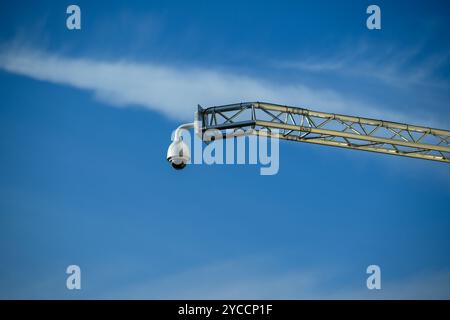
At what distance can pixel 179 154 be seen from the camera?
2142 cm

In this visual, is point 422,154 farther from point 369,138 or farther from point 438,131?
point 369,138

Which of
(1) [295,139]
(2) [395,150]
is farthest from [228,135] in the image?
(2) [395,150]

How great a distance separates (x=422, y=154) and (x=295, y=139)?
18.9 feet

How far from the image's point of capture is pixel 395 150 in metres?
27.9

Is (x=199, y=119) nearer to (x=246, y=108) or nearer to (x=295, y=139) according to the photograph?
Answer: (x=246, y=108)

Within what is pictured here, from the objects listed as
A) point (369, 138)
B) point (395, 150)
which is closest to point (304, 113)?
point (369, 138)

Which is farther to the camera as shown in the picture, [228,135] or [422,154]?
[422,154]

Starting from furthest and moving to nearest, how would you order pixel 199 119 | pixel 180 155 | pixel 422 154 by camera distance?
pixel 422 154 → pixel 199 119 → pixel 180 155

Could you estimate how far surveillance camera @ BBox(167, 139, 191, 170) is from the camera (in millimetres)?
21453

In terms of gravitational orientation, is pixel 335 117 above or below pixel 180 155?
above

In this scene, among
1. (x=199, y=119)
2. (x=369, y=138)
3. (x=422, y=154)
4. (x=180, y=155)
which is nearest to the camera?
(x=180, y=155)

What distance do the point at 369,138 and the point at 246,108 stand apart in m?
5.11

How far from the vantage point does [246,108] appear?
24.6 meters

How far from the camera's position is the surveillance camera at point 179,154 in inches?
845
